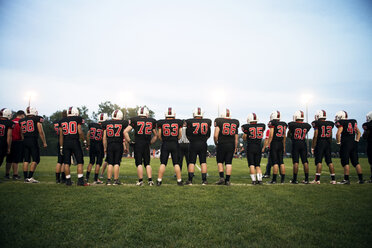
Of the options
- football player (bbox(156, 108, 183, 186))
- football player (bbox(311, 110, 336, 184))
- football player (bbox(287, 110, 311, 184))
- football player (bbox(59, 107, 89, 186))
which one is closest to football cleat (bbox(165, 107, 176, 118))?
football player (bbox(156, 108, 183, 186))

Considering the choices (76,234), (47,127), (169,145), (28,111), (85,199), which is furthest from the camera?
(47,127)

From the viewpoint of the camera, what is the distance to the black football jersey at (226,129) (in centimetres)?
845

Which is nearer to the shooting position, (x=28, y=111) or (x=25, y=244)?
(x=25, y=244)

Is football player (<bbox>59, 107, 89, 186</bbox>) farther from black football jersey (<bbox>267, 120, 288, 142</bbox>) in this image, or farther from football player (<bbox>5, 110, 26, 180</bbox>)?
black football jersey (<bbox>267, 120, 288, 142</bbox>)

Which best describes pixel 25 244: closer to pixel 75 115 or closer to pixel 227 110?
pixel 75 115

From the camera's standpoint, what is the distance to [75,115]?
8352mm

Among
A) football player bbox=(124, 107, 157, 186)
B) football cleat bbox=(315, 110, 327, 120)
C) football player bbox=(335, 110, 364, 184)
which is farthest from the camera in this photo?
football cleat bbox=(315, 110, 327, 120)

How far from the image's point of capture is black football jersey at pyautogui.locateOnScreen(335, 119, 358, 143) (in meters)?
8.70

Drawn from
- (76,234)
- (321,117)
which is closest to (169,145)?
(76,234)

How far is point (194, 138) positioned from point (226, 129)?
3.90ft

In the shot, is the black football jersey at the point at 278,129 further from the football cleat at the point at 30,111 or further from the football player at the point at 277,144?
the football cleat at the point at 30,111

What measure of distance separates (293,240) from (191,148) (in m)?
5.14

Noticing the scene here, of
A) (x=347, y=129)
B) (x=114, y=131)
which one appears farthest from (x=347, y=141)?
(x=114, y=131)

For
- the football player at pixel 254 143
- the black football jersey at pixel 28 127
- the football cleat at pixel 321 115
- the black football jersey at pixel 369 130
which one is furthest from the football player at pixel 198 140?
the black football jersey at pixel 369 130
